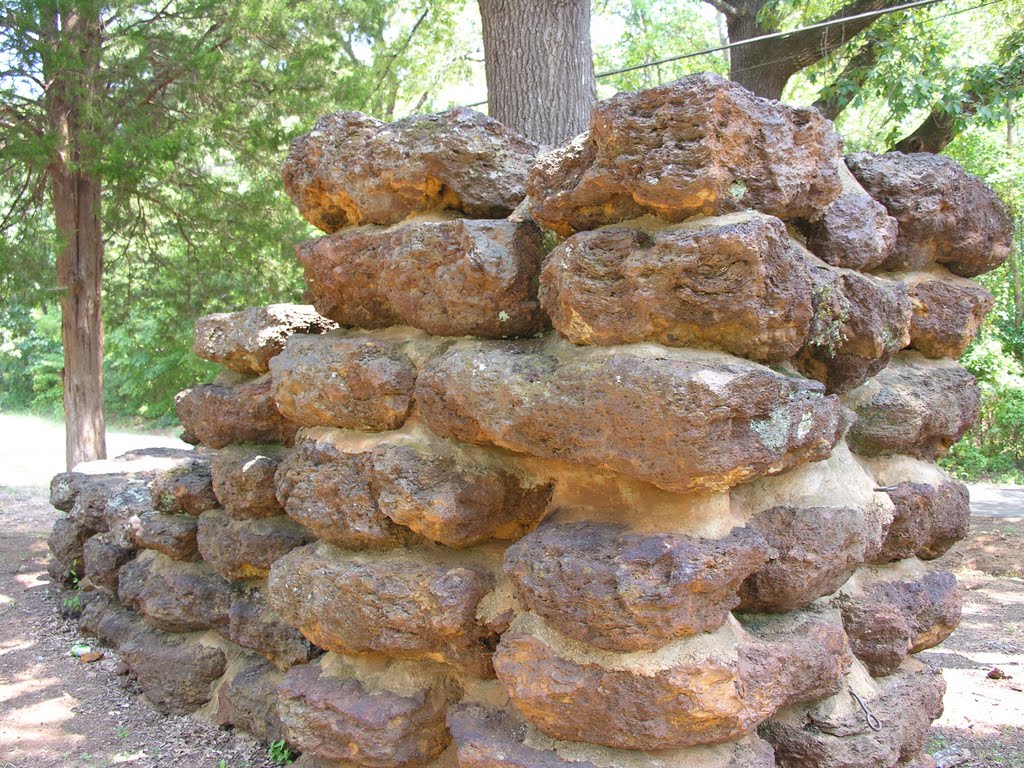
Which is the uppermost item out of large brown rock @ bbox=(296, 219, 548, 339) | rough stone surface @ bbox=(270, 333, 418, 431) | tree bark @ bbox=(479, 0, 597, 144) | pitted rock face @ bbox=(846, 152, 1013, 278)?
tree bark @ bbox=(479, 0, 597, 144)

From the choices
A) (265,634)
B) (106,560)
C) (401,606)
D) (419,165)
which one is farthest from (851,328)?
(106,560)

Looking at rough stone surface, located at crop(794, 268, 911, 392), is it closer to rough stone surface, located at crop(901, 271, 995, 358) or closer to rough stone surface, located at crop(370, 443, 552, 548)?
rough stone surface, located at crop(901, 271, 995, 358)

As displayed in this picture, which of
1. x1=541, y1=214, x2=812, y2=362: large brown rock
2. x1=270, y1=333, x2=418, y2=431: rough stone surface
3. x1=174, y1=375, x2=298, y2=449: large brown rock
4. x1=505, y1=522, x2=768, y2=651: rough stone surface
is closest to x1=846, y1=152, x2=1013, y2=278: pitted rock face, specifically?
x1=541, y1=214, x2=812, y2=362: large brown rock

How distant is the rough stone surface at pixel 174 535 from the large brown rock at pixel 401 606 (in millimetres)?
1223

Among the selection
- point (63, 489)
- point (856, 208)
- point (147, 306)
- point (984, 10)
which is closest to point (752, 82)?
point (984, 10)

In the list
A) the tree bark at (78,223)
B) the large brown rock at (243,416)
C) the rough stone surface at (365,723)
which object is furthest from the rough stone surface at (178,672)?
the tree bark at (78,223)

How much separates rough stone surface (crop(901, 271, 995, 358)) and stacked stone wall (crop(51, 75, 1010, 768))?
11mm

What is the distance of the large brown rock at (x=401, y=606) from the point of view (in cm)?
234

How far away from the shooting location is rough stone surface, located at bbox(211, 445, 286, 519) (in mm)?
3070

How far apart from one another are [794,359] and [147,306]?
334 inches

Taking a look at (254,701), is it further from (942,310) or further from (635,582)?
(942,310)

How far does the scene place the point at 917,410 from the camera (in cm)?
270

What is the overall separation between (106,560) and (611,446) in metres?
3.09

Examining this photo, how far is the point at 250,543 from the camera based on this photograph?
3.08 meters
